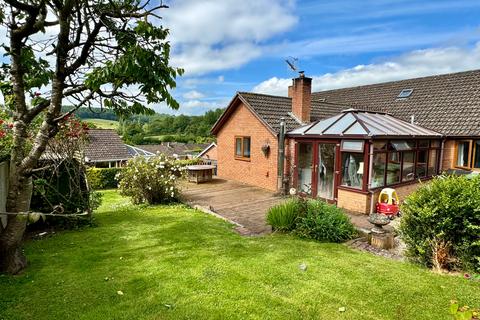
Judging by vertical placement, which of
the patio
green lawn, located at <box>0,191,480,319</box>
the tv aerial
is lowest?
the patio

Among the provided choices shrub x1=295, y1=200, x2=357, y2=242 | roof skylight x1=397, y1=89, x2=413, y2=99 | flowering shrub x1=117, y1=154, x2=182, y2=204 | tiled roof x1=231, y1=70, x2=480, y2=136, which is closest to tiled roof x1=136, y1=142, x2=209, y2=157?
tiled roof x1=231, y1=70, x2=480, y2=136

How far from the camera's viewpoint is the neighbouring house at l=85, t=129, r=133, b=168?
27.8 meters

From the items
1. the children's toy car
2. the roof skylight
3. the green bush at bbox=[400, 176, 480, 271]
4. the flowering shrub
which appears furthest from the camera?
the roof skylight

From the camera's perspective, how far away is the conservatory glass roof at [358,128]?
32.8 ft

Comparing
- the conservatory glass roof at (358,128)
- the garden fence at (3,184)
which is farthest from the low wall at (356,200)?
the garden fence at (3,184)

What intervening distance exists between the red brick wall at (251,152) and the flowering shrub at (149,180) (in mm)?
4502

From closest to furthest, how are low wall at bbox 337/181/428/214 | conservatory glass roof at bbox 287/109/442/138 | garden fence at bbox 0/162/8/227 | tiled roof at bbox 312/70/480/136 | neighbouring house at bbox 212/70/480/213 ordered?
1. garden fence at bbox 0/162/8/227
2. low wall at bbox 337/181/428/214
3. conservatory glass roof at bbox 287/109/442/138
4. neighbouring house at bbox 212/70/480/213
5. tiled roof at bbox 312/70/480/136

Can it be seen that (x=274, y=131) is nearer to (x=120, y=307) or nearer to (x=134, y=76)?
(x=134, y=76)

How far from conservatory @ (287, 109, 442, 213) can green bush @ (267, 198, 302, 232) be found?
11.4 ft

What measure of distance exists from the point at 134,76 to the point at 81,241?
441 cm

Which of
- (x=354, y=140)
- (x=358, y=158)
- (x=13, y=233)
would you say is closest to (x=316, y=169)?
(x=358, y=158)

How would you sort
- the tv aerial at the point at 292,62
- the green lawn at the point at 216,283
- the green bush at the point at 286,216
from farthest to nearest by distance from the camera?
the tv aerial at the point at 292,62, the green bush at the point at 286,216, the green lawn at the point at 216,283

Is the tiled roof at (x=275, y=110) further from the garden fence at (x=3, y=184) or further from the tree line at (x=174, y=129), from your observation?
the tree line at (x=174, y=129)

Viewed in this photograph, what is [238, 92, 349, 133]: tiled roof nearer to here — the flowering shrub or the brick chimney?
the brick chimney
